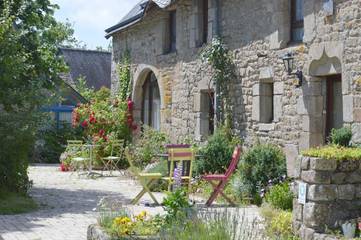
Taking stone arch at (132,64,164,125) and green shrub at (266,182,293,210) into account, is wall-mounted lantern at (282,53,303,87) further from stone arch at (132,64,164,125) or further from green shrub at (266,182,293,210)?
stone arch at (132,64,164,125)

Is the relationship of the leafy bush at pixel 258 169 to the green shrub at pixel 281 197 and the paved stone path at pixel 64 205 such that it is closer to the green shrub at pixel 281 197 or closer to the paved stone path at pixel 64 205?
the green shrub at pixel 281 197

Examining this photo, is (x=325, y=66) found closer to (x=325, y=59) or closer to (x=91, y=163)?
(x=325, y=59)

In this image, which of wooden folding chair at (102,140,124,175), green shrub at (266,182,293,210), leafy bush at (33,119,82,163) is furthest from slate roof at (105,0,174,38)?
green shrub at (266,182,293,210)

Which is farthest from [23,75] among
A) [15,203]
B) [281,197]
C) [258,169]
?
[281,197]

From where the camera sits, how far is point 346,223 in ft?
19.8

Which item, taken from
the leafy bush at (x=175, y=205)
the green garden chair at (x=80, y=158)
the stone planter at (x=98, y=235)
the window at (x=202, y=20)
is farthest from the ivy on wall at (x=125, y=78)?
A: the leafy bush at (x=175, y=205)

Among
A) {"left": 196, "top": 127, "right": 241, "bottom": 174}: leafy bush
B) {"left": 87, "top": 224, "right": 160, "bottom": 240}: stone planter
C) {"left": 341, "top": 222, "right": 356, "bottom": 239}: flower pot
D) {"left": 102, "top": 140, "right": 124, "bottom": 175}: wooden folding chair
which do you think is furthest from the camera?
{"left": 102, "top": 140, "right": 124, "bottom": 175}: wooden folding chair

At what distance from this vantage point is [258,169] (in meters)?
9.47

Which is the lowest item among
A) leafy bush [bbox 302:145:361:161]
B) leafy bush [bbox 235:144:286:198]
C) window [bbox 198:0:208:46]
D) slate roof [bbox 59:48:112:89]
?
leafy bush [bbox 235:144:286:198]

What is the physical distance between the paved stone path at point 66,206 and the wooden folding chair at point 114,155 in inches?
40.6

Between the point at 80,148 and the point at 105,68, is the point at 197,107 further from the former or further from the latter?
the point at 105,68

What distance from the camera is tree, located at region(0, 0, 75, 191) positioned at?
31.2ft

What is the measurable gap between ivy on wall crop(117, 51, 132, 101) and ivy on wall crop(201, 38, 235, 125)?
563cm

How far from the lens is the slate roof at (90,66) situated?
35.6 metres
